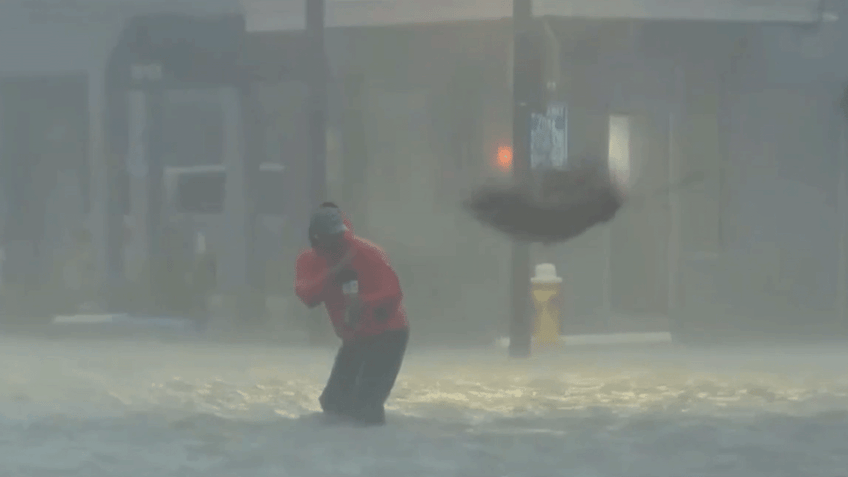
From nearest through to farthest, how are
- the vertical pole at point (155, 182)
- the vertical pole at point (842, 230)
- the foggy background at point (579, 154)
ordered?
1. the foggy background at point (579, 154)
2. the vertical pole at point (842, 230)
3. the vertical pole at point (155, 182)

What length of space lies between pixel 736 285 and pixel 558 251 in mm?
2113

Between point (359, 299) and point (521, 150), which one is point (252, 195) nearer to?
point (521, 150)

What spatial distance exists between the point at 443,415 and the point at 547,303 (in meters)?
4.48

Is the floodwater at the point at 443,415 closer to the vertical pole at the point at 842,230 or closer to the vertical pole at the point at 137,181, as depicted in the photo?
the vertical pole at the point at 842,230

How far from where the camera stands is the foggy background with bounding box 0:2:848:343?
1495 centimetres

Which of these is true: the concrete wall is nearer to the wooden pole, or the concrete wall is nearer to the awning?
the awning

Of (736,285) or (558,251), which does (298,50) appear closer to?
(558,251)

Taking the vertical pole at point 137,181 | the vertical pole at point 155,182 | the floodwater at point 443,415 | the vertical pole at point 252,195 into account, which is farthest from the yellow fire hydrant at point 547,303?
the vertical pole at point 137,181

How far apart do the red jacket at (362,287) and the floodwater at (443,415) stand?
751 mm

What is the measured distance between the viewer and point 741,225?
15.3 metres

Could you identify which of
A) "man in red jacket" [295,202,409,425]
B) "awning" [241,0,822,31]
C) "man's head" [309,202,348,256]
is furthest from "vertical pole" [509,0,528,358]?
"man's head" [309,202,348,256]

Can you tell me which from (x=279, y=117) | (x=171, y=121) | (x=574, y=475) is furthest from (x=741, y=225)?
(x=574, y=475)

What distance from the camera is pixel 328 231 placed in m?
8.99

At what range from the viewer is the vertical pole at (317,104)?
46.7 feet
